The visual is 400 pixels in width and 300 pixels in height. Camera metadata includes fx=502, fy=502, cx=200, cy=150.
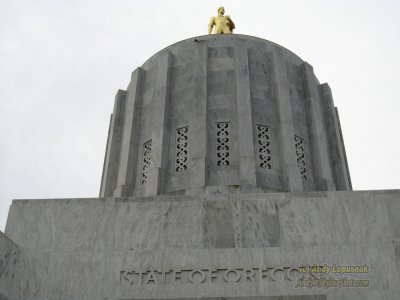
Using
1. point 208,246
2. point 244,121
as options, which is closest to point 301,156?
point 244,121

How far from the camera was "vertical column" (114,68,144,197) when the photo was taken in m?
16.6

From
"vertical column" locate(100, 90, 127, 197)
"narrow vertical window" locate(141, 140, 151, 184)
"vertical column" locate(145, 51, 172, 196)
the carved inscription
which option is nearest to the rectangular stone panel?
the carved inscription

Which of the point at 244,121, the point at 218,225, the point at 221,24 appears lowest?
the point at 218,225

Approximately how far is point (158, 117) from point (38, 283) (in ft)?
25.7

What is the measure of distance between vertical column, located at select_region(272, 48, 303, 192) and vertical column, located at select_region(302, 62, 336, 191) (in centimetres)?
108

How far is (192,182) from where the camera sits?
15125 mm

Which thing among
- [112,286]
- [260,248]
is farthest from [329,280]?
[112,286]

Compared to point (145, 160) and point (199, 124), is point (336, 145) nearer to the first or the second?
point (199, 124)

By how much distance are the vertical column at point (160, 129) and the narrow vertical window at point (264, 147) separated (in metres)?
3.02

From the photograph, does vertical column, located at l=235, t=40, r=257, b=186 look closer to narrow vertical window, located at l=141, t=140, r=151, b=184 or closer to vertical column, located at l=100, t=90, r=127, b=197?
narrow vertical window, located at l=141, t=140, r=151, b=184

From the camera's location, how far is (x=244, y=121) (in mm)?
16234

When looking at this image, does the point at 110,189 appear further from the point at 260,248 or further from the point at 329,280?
the point at 329,280

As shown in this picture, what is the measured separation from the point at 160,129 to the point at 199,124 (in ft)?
4.51

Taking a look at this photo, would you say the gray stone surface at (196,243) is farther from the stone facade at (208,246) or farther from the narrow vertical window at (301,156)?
the narrow vertical window at (301,156)
